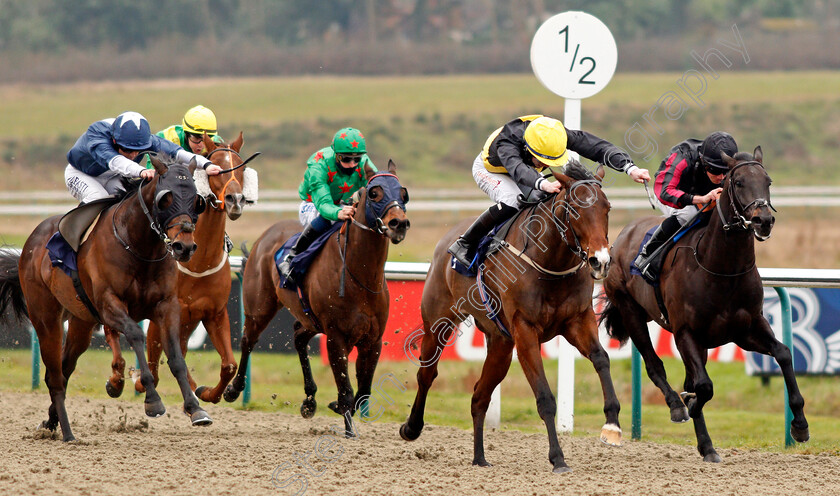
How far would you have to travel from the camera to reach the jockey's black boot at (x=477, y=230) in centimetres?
607

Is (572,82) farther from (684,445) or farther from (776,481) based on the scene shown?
(776,481)

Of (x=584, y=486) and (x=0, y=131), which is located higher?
(x=0, y=131)

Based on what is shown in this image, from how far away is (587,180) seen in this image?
207 inches

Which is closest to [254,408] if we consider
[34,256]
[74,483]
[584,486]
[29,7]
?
[34,256]

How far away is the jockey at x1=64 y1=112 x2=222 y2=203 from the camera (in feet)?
20.9

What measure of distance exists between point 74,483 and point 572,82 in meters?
4.05

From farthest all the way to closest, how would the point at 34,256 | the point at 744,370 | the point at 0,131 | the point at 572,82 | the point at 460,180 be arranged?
the point at 0,131
the point at 460,180
the point at 744,370
the point at 572,82
the point at 34,256

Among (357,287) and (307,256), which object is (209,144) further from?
(357,287)

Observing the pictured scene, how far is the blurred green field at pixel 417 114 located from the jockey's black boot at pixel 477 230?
17617mm

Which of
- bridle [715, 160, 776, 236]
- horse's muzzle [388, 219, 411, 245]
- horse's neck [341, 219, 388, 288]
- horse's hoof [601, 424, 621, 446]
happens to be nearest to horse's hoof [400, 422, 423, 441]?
horse's neck [341, 219, 388, 288]

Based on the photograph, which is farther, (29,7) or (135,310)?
(29,7)

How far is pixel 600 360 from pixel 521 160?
123 cm

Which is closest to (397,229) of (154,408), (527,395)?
(154,408)

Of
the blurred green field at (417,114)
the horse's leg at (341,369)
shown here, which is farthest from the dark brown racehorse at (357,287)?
the blurred green field at (417,114)
